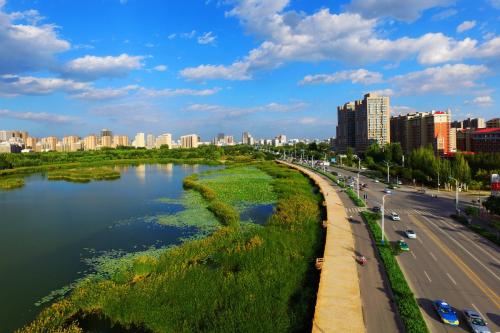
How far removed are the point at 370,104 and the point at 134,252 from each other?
304 ft

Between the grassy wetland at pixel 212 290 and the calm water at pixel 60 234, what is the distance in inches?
90.4

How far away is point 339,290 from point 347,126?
371ft

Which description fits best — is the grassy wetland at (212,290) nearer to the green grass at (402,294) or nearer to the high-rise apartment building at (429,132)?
the green grass at (402,294)

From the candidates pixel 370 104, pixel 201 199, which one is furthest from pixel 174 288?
Answer: pixel 370 104

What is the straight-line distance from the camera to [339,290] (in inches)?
608

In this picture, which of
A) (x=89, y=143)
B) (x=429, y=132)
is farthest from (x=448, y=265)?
(x=89, y=143)

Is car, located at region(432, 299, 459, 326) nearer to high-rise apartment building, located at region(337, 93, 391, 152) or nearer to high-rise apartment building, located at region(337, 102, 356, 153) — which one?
high-rise apartment building, located at region(337, 93, 391, 152)

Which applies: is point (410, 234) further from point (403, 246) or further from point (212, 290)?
point (212, 290)

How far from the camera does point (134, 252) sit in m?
23.3

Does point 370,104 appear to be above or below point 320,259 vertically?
above

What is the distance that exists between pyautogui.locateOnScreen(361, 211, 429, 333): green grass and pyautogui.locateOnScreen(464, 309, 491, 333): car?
1.46 metres

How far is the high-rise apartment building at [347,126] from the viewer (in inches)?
4825

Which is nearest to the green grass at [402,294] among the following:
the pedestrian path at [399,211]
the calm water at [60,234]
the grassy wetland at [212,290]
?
the grassy wetland at [212,290]

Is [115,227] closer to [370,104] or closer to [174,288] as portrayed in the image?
[174,288]
